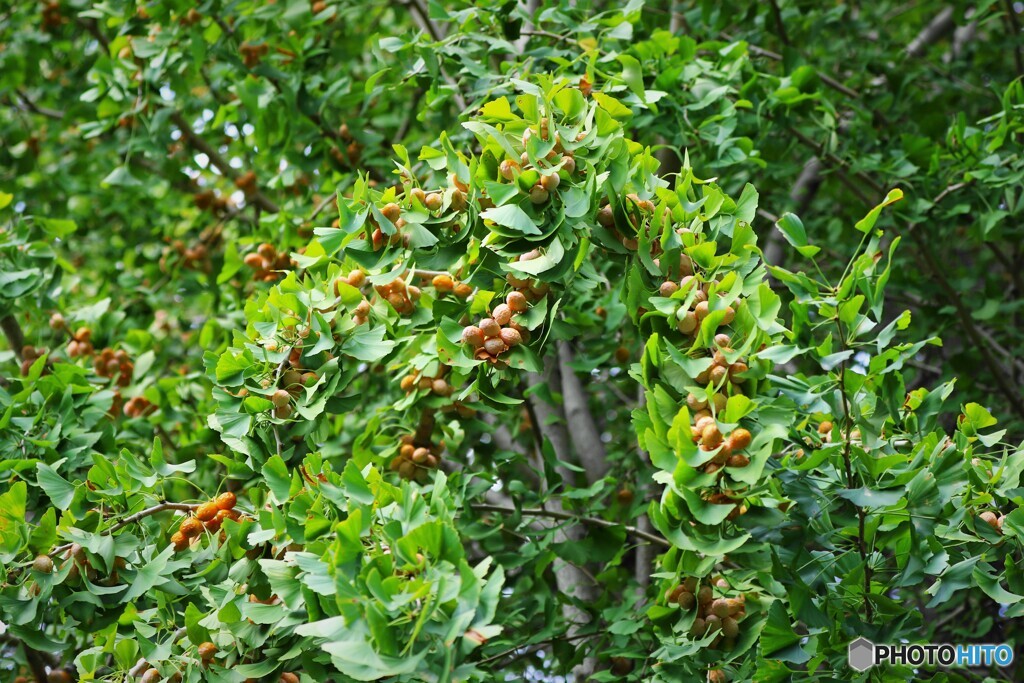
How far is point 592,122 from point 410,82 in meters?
0.78

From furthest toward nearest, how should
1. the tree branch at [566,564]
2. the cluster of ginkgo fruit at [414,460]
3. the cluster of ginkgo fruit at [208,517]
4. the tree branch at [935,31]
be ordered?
the tree branch at [935,31] → the tree branch at [566,564] → the cluster of ginkgo fruit at [414,460] → the cluster of ginkgo fruit at [208,517]

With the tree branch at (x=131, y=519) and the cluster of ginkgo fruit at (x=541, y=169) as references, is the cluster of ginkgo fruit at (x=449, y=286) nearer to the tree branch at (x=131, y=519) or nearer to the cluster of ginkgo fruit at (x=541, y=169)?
the cluster of ginkgo fruit at (x=541, y=169)

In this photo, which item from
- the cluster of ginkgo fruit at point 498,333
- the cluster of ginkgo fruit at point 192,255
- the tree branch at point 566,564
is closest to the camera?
the cluster of ginkgo fruit at point 498,333

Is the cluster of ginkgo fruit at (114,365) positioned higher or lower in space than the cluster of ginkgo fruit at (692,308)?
lower

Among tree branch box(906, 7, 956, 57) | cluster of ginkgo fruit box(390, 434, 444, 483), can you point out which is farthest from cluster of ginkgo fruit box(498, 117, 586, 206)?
tree branch box(906, 7, 956, 57)

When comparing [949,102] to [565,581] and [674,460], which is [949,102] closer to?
[565,581]

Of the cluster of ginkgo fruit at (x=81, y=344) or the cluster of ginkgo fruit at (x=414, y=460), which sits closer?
the cluster of ginkgo fruit at (x=414, y=460)

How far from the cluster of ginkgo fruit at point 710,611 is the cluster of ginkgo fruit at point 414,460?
2.15ft

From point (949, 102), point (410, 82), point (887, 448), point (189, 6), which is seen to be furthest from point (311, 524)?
point (949, 102)

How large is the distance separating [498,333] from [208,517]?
2.41ft

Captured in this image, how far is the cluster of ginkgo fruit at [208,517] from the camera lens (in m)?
1.94

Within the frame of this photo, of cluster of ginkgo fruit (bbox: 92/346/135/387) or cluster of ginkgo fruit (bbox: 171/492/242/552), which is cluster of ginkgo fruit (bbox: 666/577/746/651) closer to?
cluster of ginkgo fruit (bbox: 171/492/242/552)

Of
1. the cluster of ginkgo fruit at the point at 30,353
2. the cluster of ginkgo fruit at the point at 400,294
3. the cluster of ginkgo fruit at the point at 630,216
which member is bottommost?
the cluster of ginkgo fruit at the point at 30,353

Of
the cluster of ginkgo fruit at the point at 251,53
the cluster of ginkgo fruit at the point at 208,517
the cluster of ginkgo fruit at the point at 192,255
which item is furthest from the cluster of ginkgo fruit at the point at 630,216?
the cluster of ginkgo fruit at the point at 192,255
